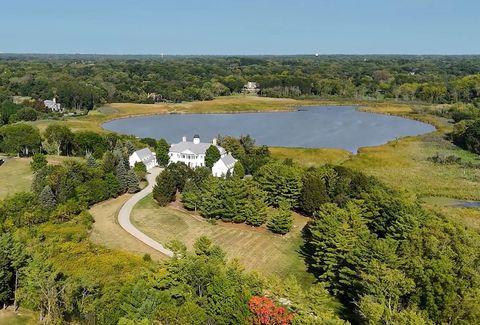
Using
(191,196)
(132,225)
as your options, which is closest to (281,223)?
(191,196)

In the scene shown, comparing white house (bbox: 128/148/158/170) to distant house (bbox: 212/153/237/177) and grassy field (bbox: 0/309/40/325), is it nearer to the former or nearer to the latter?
distant house (bbox: 212/153/237/177)

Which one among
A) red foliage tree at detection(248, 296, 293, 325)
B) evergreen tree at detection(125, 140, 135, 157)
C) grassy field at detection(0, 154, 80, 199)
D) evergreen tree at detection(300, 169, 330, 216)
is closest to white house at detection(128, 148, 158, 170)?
evergreen tree at detection(125, 140, 135, 157)

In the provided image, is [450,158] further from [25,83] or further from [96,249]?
[25,83]

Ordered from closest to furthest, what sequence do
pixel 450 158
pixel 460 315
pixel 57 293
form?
pixel 460 315
pixel 57 293
pixel 450 158

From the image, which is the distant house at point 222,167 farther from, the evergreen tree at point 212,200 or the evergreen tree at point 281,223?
the evergreen tree at point 281,223

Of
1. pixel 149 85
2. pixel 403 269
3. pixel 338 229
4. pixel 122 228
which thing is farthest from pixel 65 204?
pixel 149 85

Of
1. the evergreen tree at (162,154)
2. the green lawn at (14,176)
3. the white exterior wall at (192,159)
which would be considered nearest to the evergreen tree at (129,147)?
the evergreen tree at (162,154)
